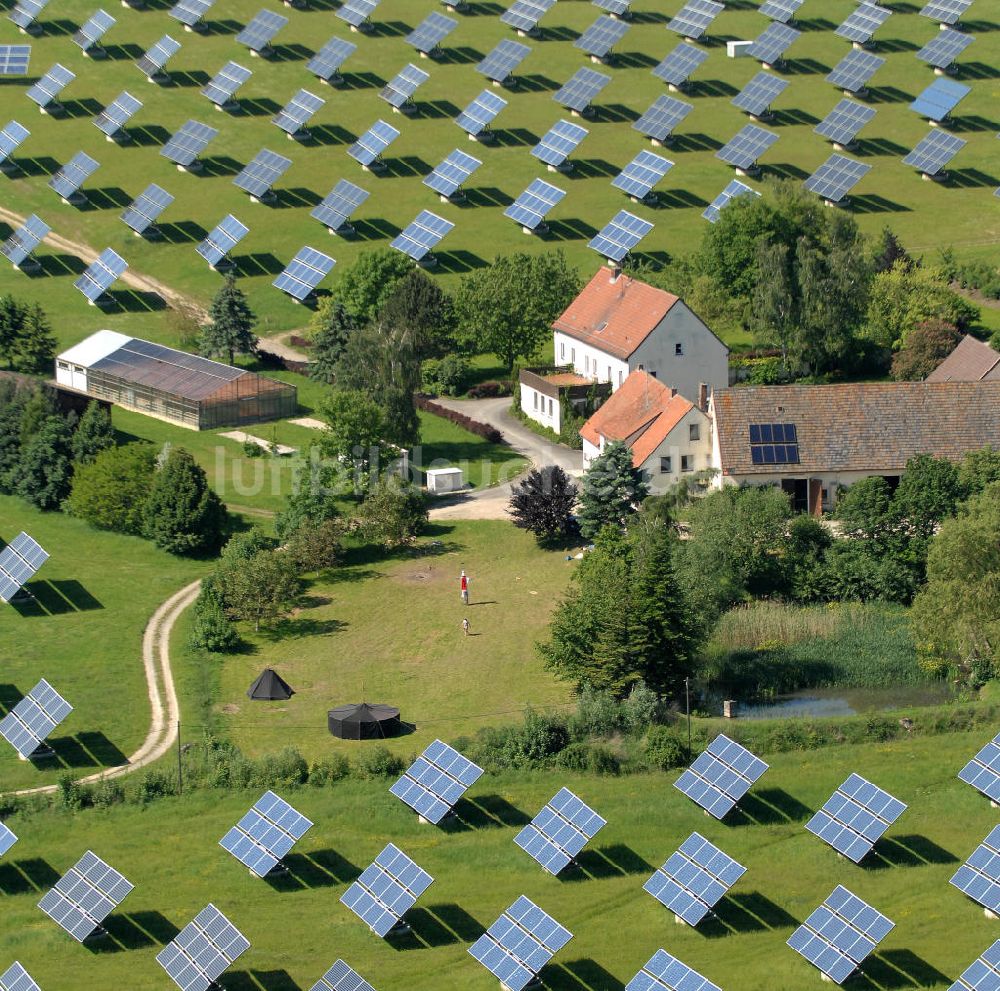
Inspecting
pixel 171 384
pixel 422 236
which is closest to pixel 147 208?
pixel 422 236

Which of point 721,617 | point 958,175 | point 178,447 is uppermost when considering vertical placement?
point 958,175

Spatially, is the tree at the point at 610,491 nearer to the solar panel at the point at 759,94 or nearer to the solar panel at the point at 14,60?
the solar panel at the point at 759,94

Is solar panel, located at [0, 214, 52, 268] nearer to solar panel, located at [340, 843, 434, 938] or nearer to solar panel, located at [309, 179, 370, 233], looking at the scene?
solar panel, located at [309, 179, 370, 233]

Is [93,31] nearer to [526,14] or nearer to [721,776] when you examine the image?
[526,14]

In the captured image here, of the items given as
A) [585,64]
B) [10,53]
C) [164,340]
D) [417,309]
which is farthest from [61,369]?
[585,64]

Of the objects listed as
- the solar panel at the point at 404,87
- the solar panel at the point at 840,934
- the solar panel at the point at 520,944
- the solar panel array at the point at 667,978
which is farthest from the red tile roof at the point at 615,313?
the solar panel array at the point at 667,978

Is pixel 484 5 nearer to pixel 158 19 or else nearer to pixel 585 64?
pixel 585 64

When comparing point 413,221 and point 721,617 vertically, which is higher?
point 413,221
